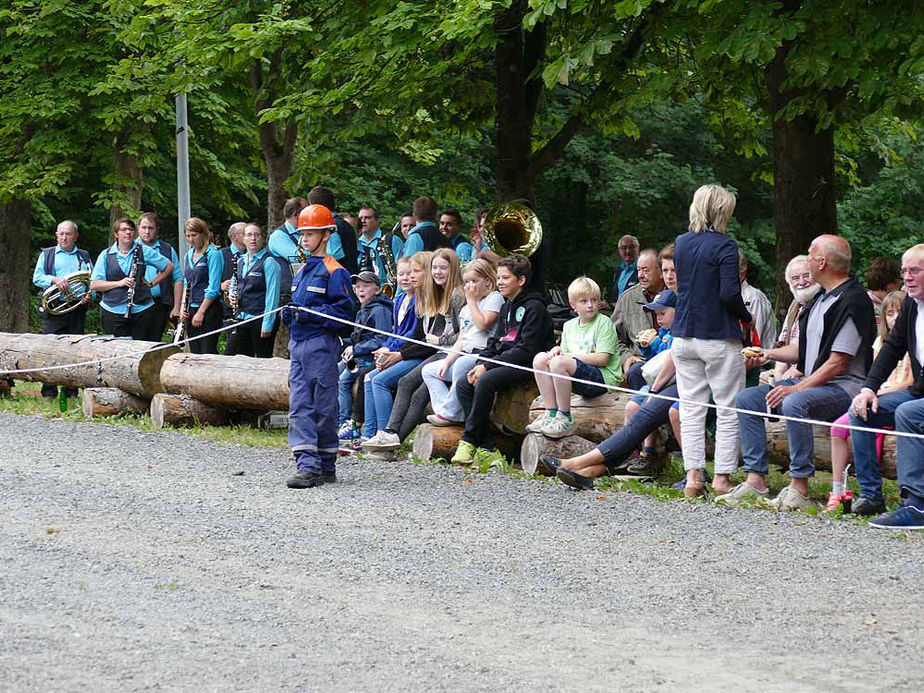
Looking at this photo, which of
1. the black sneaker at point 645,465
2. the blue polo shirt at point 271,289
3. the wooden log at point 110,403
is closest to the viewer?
the black sneaker at point 645,465

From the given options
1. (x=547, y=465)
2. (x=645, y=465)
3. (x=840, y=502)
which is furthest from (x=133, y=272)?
(x=840, y=502)

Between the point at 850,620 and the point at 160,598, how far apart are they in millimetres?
3109

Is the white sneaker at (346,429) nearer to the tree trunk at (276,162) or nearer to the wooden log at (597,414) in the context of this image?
the wooden log at (597,414)

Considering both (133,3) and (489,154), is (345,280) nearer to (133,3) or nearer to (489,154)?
(133,3)

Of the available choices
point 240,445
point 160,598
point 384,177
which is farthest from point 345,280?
point 384,177

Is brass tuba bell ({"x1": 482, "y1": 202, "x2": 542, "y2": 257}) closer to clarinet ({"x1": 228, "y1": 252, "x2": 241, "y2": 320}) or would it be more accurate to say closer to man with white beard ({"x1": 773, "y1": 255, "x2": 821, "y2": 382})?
clarinet ({"x1": 228, "y1": 252, "x2": 241, "y2": 320})

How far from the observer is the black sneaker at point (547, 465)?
32.7 feet

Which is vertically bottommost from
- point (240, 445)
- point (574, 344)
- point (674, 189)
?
point (240, 445)

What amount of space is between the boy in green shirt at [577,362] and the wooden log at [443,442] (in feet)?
2.41

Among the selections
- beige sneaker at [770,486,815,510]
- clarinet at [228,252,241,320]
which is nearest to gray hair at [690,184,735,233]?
beige sneaker at [770,486,815,510]

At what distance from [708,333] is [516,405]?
2.16 m

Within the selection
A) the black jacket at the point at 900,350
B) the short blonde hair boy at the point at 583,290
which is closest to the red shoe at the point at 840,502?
the black jacket at the point at 900,350

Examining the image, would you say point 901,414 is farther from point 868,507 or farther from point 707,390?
point 707,390

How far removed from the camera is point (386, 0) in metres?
15.2
